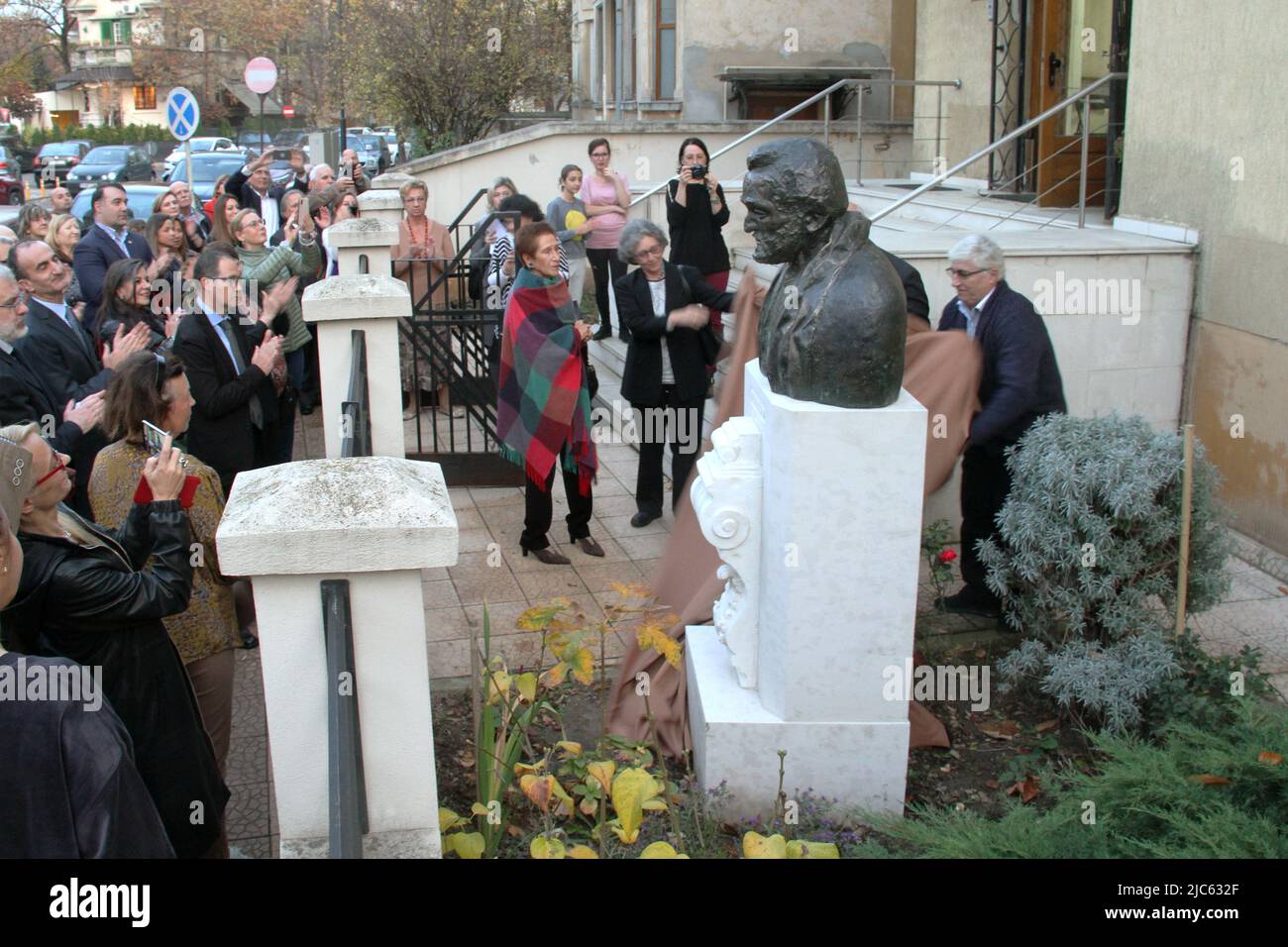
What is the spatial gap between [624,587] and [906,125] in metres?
13.8

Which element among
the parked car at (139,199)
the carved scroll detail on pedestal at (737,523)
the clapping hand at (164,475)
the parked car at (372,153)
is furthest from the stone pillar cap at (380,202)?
the parked car at (372,153)

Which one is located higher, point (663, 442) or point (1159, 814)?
point (663, 442)

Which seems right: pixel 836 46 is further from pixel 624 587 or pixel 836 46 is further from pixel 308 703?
pixel 308 703

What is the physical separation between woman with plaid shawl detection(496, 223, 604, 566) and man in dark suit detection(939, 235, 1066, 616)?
2.20m

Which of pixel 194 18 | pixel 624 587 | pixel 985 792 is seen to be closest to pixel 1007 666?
pixel 985 792

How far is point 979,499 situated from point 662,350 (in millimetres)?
2197

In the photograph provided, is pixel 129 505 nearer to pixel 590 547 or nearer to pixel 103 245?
pixel 590 547

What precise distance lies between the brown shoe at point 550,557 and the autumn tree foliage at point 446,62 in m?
15.2

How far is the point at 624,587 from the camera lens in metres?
4.26

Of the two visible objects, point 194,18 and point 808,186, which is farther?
point 194,18

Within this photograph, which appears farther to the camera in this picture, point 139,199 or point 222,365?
point 139,199

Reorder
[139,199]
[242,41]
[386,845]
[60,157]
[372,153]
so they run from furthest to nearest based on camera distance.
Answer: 1. [242,41]
2. [60,157]
3. [372,153]
4. [139,199]
5. [386,845]

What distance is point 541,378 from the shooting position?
6762 millimetres

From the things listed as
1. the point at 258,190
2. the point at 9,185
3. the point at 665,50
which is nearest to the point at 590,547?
the point at 258,190
